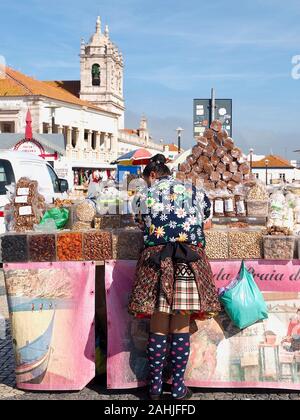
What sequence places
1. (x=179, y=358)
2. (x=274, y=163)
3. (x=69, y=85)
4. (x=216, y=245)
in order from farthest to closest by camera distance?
(x=69, y=85)
(x=274, y=163)
(x=216, y=245)
(x=179, y=358)

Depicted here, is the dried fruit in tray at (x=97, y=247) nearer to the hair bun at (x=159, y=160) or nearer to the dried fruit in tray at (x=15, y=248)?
the dried fruit in tray at (x=15, y=248)

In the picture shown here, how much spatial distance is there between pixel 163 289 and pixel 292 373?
1109mm

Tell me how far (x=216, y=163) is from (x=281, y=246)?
76.4 inches

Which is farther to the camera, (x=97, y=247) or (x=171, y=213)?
(x=97, y=247)

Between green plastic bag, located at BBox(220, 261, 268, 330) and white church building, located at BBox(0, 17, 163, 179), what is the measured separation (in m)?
48.6

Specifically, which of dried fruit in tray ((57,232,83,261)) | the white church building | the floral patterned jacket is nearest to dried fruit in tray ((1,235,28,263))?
dried fruit in tray ((57,232,83,261))

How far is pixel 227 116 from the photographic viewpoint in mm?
11266

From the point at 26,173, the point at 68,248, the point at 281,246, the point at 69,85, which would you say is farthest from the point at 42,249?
the point at 69,85

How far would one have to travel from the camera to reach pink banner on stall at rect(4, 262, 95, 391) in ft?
12.0

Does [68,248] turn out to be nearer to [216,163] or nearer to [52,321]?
[52,321]

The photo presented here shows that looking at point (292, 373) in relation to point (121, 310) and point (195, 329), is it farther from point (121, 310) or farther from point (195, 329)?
point (121, 310)

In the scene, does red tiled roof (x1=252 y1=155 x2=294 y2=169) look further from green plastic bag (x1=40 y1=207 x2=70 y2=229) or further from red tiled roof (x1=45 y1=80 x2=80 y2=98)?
green plastic bag (x1=40 y1=207 x2=70 y2=229)

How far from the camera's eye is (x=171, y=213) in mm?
3342
